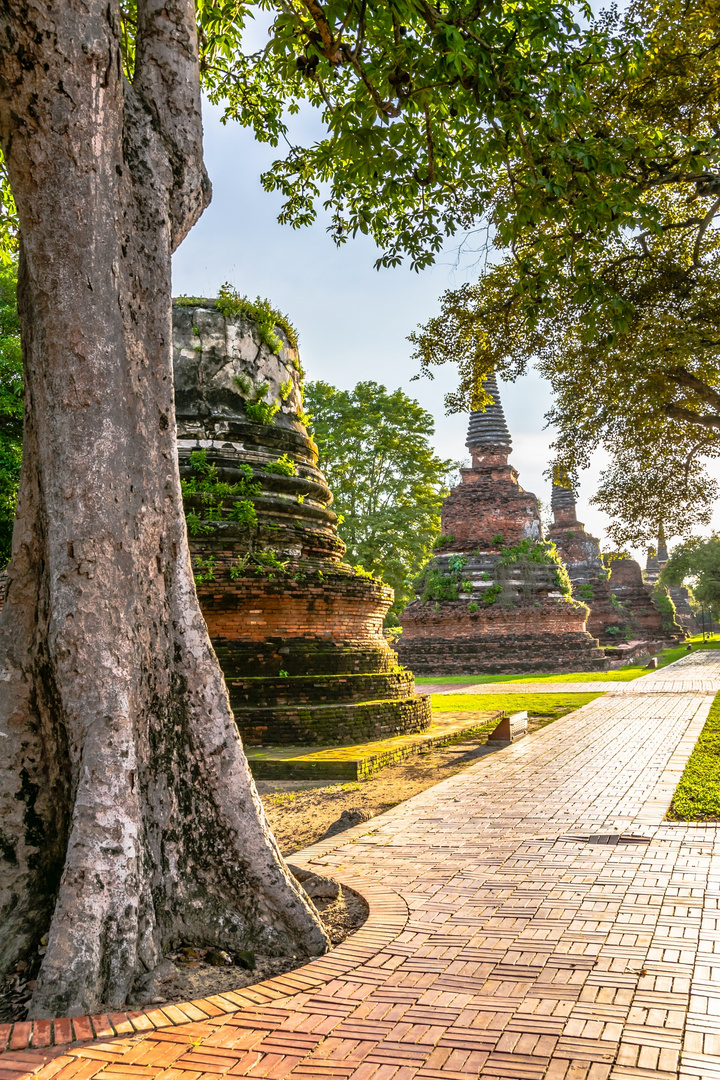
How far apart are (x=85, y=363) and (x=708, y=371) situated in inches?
406

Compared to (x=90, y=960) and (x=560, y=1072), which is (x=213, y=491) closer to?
(x=90, y=960)

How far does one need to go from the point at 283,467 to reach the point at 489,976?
8.23m

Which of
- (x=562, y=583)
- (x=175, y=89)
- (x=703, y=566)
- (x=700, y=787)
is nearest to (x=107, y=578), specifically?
(x=175, y=89)

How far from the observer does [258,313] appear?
1137 cm

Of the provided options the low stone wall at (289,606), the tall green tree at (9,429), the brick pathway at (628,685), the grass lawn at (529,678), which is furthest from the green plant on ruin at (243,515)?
the grass lawn at (529,678)

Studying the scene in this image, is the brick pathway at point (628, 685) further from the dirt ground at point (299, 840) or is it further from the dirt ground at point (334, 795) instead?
the dirt ground at point (334, 795)

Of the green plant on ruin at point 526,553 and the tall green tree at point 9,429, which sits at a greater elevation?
the tall green tree at point 9,429

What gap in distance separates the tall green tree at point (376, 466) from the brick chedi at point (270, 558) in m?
15.6

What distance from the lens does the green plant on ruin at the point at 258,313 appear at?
11109 millimetres

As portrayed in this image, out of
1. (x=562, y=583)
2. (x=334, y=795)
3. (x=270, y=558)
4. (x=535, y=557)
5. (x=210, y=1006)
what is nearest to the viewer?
(x=210, y=1006)

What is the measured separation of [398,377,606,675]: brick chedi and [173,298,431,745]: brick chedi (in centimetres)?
1602

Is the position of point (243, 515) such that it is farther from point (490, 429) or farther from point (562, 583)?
point (490, 429)

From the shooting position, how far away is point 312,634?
9.69 metres

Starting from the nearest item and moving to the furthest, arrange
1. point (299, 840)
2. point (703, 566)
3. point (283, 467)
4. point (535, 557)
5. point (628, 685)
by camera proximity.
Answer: point (299, 840) < point (283, 467) < point (628, 685) < point (535, 557) < point (703, 566)
